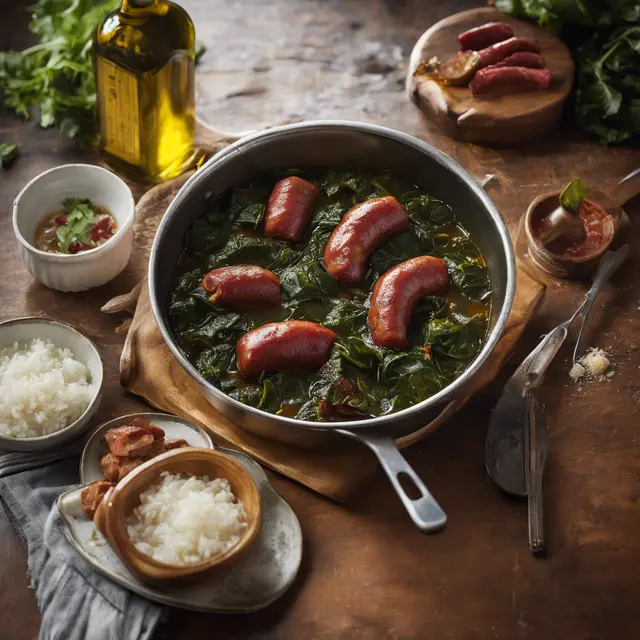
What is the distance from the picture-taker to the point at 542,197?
394 centimetres

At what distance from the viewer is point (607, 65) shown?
4328 mm

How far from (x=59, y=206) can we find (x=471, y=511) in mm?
2113

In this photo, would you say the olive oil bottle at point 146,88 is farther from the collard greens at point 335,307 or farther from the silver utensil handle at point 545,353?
the silver utensil handle at point 545,353

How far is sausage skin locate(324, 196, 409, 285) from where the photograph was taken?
3492 mm

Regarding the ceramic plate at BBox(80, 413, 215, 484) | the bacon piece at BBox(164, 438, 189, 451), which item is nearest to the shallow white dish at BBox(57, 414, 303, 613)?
the ceramic plate at BBox(80, 413, 215, 484)

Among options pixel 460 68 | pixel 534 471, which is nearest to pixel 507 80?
pixel 460 68

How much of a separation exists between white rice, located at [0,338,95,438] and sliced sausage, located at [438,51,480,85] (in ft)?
7.62

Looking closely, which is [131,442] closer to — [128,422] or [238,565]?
[128,422]

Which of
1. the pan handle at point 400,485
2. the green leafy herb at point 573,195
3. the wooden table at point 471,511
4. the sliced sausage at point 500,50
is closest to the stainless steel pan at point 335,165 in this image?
the pan handle at point 400,485

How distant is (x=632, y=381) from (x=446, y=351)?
2.70ft

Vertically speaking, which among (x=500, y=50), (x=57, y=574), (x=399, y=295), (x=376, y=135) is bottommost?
(x=57, y=574)

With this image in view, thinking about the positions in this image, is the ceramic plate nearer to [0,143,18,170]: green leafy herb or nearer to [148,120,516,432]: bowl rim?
[148,120,516,432]: bowl rim

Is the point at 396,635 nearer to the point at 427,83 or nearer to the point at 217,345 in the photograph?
the point at 217,345

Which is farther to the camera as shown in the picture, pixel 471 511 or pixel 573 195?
pixel 573 195
